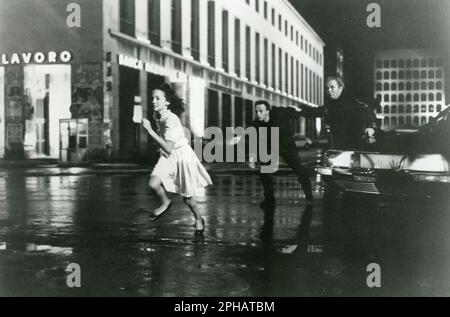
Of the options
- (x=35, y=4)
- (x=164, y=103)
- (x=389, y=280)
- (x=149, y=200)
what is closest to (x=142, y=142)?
(x=35, y=4)

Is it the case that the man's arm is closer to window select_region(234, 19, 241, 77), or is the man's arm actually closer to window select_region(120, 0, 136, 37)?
window select_region(120, 0, 136, 37)

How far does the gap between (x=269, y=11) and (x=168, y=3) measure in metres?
20.5

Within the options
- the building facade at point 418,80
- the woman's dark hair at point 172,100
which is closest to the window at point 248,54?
the building facade at point 418,80

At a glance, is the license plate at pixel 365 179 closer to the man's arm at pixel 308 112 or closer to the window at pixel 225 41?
the man's arm at pixel 308 112

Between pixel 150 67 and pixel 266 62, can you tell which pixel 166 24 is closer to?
pixel 150 67

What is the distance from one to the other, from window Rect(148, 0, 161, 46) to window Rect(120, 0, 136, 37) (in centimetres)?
186

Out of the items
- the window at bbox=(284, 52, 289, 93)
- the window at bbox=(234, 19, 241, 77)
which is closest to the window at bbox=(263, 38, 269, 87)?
the window at bbox=(284, 52, 289, 93)

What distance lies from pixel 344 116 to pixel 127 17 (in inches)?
840

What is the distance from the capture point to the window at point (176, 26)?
113 ft

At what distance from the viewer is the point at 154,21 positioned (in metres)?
32.3

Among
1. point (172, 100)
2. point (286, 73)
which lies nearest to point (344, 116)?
point (172, 100)

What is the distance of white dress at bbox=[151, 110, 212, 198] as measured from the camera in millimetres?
7633

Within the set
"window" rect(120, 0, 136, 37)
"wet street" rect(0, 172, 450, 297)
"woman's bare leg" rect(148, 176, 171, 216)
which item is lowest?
"wet street" rect(0, 172, 450, 297)

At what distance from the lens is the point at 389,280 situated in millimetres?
5004
